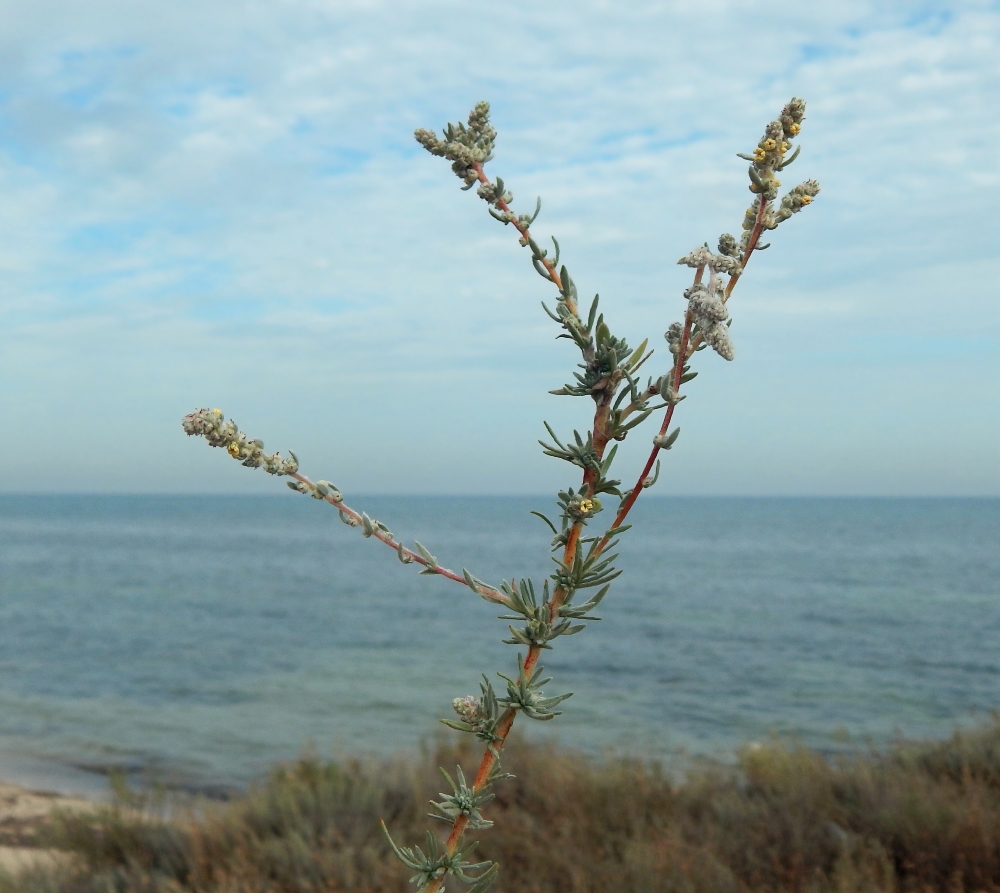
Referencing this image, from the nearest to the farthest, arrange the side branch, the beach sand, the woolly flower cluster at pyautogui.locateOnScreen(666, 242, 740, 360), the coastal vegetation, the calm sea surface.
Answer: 1. the woolly flower cluster at pyautogui.locateOnScreen(666, 242, 740, 360)
2. the side branch
3. the coastal vegetation
4. the beach sand
5. the calm sea surface

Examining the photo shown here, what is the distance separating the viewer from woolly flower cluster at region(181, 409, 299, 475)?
37.3 inches

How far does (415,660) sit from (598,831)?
58.3 feet

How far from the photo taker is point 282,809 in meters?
7.47

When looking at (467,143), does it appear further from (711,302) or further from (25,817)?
(25,817)

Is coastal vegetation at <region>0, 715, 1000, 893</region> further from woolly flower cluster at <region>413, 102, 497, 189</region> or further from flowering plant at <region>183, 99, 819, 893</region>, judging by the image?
woolly flower cluster at <region>413, 102, 497, 189</region>

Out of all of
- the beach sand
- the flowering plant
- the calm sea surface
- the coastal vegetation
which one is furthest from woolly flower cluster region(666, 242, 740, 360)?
the calm sea surface

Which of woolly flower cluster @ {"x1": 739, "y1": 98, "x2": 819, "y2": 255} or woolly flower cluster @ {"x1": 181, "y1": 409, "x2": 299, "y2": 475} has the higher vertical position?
woolly flower cluster @ {"x1": 739, "y1": 98, "x2": 819, "y2": 255}

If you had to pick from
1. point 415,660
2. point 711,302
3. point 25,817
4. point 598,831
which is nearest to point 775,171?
point 711,302

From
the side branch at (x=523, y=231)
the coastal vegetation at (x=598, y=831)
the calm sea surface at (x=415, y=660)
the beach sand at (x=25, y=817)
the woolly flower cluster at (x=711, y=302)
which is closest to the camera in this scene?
the woolly flower cluster at (x=711, y=302)

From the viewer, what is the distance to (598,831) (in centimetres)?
711

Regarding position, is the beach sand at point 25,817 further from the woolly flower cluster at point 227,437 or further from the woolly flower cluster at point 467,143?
the woolly flower cluster at point 467,143

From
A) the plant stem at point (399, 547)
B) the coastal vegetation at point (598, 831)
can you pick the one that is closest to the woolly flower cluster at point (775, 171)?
the plant stem at point (399, 547)

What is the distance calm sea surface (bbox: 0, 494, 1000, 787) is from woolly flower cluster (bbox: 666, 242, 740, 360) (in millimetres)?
11121

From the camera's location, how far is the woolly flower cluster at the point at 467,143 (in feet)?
3.59
